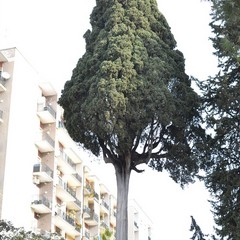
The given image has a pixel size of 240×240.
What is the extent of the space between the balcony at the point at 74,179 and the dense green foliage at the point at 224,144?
29.9m

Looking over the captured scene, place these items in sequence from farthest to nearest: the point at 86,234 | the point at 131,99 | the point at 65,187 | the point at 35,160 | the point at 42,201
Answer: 1. the point at 86,234
2. the point at 65,187
3. the point at 35,160
4. the point at 42,201
5. the point at 131,99

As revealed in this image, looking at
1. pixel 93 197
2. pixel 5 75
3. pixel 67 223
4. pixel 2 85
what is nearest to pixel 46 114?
pixel 2 85

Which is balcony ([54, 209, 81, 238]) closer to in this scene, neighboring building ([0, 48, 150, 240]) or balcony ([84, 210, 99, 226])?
neighboring building ([0, 48, 150, 240])

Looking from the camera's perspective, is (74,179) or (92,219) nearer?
(74,179)

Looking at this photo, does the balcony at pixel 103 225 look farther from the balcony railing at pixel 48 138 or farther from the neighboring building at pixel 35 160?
the balcony railing at pixel 48 138

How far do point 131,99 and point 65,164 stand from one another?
1133 inches

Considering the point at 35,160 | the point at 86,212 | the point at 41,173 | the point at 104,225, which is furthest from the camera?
the point at 104,225

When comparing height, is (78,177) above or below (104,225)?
above

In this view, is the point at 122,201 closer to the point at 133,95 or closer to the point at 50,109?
the point at 133,95

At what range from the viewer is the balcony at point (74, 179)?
167 feet

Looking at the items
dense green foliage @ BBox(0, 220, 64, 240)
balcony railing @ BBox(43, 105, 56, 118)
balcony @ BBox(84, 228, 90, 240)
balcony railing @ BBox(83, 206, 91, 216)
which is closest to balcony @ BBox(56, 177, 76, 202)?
balcony railing @ BBox(83, 206, 91, 216)

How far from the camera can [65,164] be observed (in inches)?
1918

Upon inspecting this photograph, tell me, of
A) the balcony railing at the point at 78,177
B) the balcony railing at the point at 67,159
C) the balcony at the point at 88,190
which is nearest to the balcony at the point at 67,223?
the balcony railing at the point at 78,177

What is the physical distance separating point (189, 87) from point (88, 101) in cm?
427
